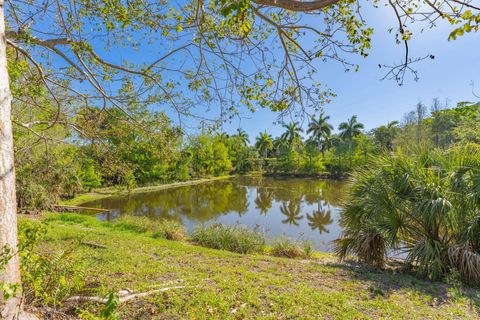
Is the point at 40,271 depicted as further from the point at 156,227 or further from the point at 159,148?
the point at 156,227

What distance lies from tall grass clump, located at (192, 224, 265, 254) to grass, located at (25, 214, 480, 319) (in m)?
2.14

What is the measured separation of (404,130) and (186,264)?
3643cm

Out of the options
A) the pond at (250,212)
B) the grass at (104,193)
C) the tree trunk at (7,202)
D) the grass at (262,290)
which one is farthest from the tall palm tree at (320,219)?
the tree trunk at (7,202)

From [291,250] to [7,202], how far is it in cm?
675

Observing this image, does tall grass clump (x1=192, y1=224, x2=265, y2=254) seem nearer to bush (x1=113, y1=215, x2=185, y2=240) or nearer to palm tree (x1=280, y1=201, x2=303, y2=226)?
bush (x1=113, y1=215, x2=185, y2=240)

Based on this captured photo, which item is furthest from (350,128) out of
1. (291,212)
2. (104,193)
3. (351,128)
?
(104,193)

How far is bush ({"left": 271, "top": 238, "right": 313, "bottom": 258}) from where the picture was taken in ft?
24.1

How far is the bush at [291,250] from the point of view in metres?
7.36

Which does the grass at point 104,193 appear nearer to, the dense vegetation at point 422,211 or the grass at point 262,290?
the grass at point 262,290

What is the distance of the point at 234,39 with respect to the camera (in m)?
3.32

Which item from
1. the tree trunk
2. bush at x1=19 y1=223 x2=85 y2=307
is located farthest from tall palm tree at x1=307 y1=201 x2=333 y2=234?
the tree trunk

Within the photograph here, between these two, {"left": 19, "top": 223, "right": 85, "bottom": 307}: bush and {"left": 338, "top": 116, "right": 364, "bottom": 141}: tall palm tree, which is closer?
{"left": 19, "top": 223, "right": 85, "bottom": 307}: bush

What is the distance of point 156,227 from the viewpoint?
31.2 feet

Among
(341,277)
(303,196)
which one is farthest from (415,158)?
(303,196)
